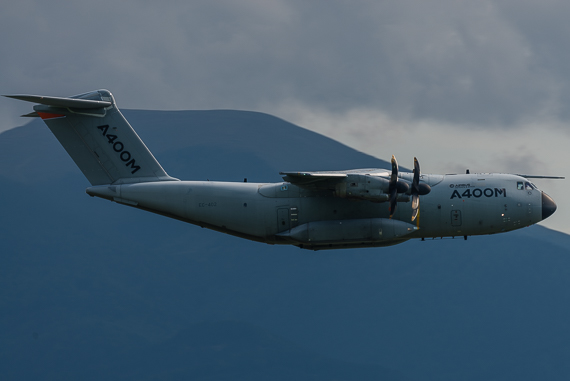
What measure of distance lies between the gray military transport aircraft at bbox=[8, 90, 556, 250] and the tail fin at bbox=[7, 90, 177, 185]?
0.14ft

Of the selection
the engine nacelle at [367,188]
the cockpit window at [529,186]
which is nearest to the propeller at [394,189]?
the engine nacelle at [367,188]

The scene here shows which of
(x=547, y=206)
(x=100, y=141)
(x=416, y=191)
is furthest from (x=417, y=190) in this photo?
(x=100, y=141)

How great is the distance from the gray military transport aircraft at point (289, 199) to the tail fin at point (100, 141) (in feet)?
0.14

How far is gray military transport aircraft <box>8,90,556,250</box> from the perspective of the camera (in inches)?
1020

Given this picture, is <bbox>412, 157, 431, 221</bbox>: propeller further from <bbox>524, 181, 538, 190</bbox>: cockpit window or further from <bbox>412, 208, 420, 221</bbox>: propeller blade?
<bbox>524, 181, 538, 190</bbox>: cockpit window

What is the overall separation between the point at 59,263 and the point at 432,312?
11291 cm

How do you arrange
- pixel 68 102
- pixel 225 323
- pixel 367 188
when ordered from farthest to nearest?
pixel 225 323 → pixel 68 102 → pixel 367 188

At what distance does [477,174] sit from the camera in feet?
89.2

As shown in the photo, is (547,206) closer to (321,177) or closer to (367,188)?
(367,188)

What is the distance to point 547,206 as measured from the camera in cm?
2689

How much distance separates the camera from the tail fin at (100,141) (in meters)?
27.0

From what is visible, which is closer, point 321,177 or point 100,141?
point 321,177

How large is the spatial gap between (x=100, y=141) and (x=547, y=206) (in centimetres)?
1939

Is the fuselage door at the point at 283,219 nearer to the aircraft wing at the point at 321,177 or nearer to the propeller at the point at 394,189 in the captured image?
the aircraft wing at the point at 321,177
